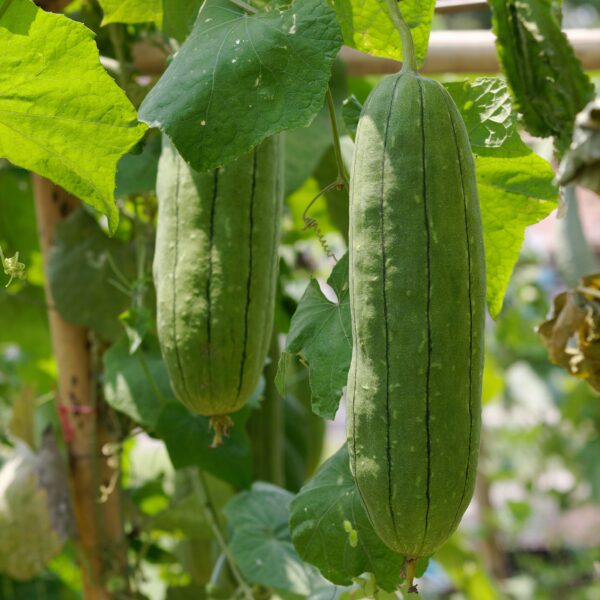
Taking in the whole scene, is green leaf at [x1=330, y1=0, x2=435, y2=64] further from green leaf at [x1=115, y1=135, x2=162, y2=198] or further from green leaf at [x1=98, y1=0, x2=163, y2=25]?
green leaf at [x1=115, y1=135, x2=162, y2=198]

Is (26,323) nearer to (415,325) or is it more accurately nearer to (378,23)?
(378,23)

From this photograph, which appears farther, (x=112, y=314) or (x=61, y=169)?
(x=112, y=314)

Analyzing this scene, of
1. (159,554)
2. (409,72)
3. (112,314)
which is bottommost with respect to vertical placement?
(159,554)

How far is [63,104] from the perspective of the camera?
3.02ft

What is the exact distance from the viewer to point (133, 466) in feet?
6.71

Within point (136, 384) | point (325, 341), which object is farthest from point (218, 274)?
point (136, 384)

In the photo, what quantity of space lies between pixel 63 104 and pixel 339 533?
1.55 feet

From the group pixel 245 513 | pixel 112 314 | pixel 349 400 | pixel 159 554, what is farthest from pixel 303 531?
pixel 159 554

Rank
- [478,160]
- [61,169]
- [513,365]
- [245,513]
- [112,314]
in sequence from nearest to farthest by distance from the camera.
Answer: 1. [61,169]
2. [478,160]
3. [245,513]
4. [112,314]
5. [513,365]

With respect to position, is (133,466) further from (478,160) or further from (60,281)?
(478,160)

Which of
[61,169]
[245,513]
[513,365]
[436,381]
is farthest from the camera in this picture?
[513,365]

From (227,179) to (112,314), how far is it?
605 millimetres

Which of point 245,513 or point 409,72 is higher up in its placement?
point 409,72

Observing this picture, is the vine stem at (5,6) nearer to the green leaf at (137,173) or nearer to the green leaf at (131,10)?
the green leaf at (131,10)
